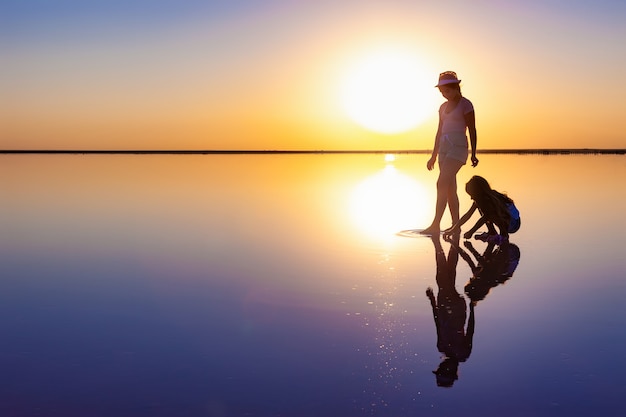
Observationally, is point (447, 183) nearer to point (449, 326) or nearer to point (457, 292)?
point (457, 292)

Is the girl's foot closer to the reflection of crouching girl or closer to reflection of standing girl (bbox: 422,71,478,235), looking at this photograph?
reflection of standing girl (bbox: 422,71,478,235)

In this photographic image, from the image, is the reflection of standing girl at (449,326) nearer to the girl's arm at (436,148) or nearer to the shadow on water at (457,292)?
the shadow on water at (457,292)

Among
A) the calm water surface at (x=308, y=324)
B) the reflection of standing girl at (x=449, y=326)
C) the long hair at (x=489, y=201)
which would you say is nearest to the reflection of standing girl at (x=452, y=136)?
the long hair at (x=489, y=201)

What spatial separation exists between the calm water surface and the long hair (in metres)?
0.57

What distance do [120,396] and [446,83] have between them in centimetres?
983

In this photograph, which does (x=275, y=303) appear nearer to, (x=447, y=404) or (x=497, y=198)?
(x=447, y=404)

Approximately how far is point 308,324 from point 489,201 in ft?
23.8

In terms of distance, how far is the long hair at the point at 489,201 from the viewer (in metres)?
12.8

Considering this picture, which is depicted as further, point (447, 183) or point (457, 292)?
point (447, 183)

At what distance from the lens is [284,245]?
470 inches

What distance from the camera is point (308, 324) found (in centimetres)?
632

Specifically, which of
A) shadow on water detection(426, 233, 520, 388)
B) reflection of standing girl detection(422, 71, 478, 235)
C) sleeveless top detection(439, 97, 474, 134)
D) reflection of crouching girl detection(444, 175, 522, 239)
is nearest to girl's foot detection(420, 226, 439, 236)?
reflection of standing girl detection(422, 71, 478, 235)

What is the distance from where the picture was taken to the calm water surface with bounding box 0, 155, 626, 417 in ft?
14.4

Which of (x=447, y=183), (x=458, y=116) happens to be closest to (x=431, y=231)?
(x=447, y=183)
